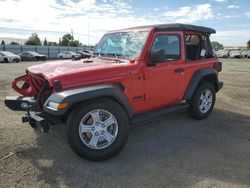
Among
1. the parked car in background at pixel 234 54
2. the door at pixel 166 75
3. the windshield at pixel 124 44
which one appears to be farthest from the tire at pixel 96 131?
the parked car in background at pixel 234 54

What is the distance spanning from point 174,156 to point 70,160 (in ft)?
5.14

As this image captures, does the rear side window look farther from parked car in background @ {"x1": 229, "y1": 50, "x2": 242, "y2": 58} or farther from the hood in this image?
parked car in background @ {"x1": 229, "y1": 50, "x2": 242, "y2": 58}

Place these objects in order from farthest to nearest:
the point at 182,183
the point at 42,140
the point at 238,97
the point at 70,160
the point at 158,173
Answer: the point at 238,97, the point at 42,140, the point at 70,160, the point at 158,173, the point at 182,183

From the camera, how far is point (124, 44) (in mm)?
4918

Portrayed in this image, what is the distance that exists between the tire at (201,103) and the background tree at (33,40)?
6145 cm

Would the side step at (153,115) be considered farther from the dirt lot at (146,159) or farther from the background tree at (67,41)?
the background tree at (67,41)

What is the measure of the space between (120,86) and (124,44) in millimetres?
1049

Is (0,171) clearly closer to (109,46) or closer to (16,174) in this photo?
(16,174)

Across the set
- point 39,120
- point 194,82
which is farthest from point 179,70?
point 39,120

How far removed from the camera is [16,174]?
3527 millimetres

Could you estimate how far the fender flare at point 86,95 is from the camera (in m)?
3.53

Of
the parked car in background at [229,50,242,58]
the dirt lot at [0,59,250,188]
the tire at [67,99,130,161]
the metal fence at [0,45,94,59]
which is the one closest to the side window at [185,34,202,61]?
the dirt lot at [0,59,250,188]

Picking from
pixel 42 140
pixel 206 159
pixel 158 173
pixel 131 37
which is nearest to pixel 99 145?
pixel 158 173

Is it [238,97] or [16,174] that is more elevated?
[238,97]
